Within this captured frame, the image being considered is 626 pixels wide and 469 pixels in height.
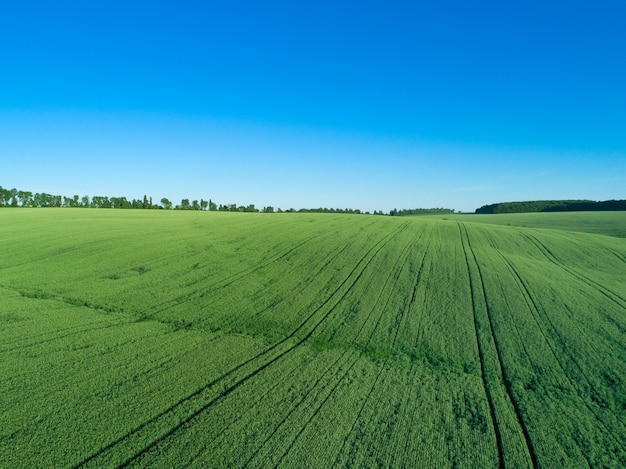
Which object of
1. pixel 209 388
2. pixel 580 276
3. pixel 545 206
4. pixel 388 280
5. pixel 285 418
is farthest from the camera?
pixel 545 206

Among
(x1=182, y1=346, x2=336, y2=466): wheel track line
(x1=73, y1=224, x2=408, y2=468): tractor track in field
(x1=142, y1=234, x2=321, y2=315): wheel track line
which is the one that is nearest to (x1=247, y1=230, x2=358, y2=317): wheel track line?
(x1=73, y1=224, x2=408, y2=468): tractor track in field

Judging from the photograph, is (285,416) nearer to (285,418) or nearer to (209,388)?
(285,418)

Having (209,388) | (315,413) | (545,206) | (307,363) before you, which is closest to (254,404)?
(209,388)

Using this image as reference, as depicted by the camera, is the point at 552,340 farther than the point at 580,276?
→ No

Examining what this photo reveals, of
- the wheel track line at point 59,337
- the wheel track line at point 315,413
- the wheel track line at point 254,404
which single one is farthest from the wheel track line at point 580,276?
the wheel track line at point 59,337

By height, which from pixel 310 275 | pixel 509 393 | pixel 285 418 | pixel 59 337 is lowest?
pixel 509 393

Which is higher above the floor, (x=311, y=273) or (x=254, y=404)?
(x=311, y=273)

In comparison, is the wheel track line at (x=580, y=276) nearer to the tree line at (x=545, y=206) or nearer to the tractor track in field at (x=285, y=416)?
the tractor track in field at (x=285, y=416)

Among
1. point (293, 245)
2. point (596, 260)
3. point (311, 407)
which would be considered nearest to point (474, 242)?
point (596, 260)

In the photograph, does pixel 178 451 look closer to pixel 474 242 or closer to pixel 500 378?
pixel 500 378
